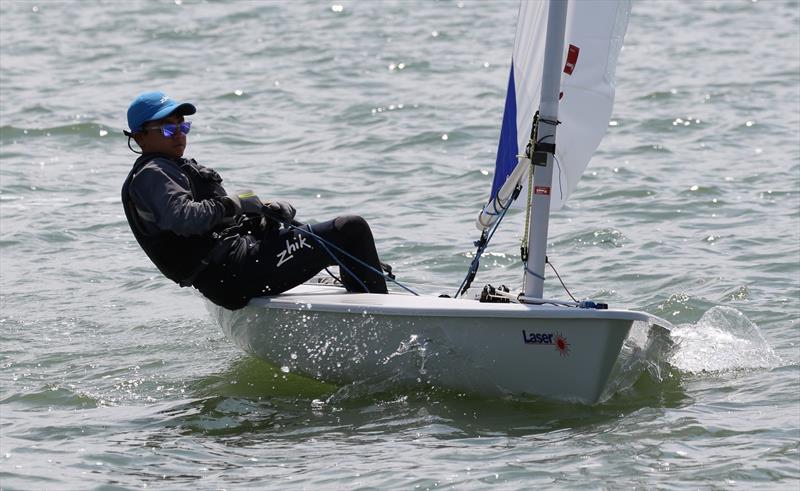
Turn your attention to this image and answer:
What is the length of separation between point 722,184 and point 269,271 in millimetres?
5213

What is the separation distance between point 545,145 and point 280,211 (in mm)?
1249

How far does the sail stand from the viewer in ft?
18.2

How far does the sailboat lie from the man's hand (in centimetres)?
34

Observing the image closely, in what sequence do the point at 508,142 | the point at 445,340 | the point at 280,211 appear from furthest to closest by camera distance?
the point at 508,142
the point at 280,211
the point at 445,340

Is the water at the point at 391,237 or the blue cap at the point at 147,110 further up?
the blue cap at the point at 147,110

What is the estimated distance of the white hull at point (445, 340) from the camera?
495 centimetres

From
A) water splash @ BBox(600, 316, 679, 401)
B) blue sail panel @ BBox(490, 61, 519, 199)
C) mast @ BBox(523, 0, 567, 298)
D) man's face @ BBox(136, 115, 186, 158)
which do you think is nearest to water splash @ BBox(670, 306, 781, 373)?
water splash @ BBox(600, 316, 679, 401)

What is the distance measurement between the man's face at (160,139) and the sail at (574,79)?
A: 4.83 ft

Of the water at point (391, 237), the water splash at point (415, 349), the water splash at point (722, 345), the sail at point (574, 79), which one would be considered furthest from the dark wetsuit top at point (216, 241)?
the water splash at point (722, 345)

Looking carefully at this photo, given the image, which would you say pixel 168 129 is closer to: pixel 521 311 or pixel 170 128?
pixel 170 128

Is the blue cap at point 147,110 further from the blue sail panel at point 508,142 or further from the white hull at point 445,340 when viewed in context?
the blue sail panel at point 508,142

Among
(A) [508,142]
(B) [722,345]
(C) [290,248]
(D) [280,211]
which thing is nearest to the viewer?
(C) [290,248]

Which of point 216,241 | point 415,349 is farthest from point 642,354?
point 216,241

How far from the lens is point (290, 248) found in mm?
5559
